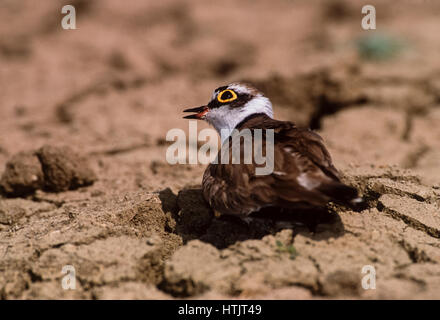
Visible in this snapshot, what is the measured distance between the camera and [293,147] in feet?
10.1

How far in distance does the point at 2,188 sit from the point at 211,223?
216 cm

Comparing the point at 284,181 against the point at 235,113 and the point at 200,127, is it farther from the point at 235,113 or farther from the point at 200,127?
the point at 200,127

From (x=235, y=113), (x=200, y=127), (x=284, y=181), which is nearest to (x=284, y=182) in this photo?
(x=284, y=181)

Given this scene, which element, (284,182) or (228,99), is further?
(228,99)

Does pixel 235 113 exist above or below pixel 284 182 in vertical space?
above

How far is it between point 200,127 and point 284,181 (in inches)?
135

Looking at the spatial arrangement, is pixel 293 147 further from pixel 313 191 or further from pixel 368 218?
pixel 368 218

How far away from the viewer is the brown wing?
275cm

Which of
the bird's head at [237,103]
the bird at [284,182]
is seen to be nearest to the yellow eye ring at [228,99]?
the bird's head at [237,103]

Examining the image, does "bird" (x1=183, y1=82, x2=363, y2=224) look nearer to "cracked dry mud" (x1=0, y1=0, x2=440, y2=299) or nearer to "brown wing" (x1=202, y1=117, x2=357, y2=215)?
"brown wing" (x1=202, y1=117, x2=357, y2=215)

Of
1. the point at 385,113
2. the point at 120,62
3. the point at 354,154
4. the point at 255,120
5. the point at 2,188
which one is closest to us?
the point at 255,120

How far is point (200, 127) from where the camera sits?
616 cm

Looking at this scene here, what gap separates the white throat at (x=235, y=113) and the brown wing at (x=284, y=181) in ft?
2.45

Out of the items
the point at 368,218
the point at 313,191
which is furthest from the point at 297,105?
the point at 313,191
